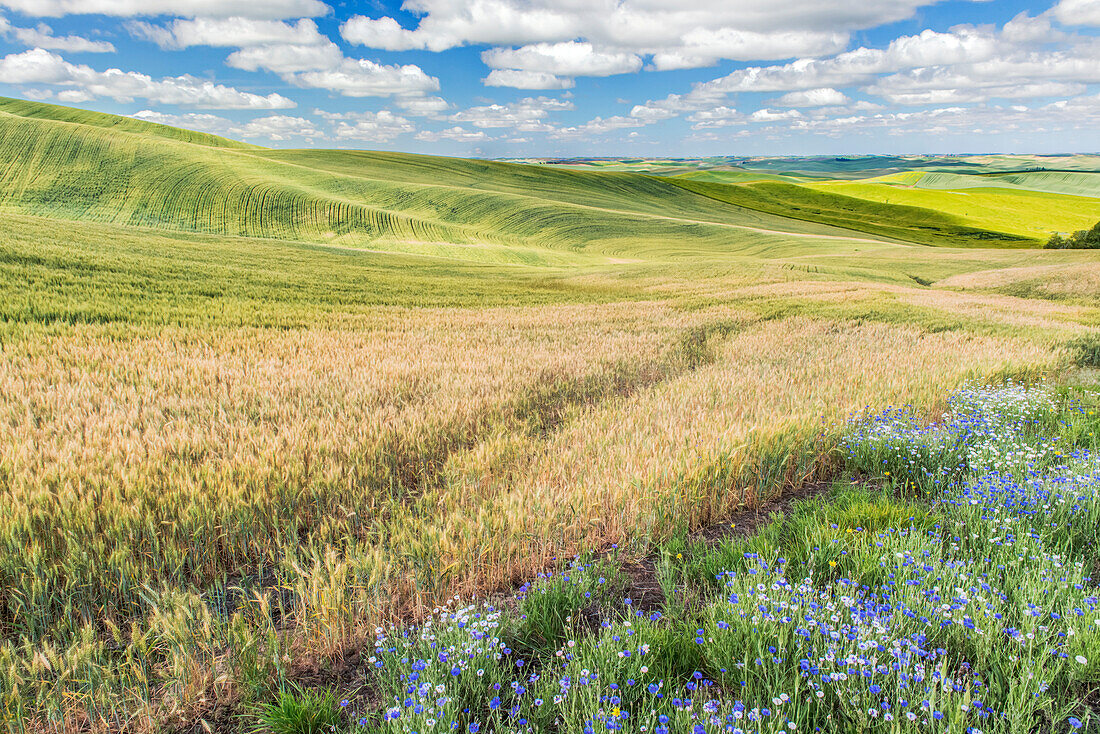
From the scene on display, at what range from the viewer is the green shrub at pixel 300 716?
2.07 m

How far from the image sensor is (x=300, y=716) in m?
2.06

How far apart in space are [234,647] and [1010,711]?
123 inches

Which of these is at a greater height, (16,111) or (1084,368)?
(16,111)

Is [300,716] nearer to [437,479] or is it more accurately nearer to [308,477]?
[308,477]

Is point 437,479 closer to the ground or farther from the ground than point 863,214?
closer to the ground

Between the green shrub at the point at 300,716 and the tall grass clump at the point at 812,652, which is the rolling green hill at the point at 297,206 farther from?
the green shrub at the point at 300,716

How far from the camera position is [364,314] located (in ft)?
40.9

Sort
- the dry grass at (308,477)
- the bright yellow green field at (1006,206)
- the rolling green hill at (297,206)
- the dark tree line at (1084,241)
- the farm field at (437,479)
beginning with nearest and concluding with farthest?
the farm field at (437,479) < the dry grass at (308,477) < the rolling green hill at (297,206) < the dark tree line at (1084,241) < the bright yellow green field at (1006,206)

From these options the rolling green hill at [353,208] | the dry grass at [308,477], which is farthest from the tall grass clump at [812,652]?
the rolling green hill at [353,208]

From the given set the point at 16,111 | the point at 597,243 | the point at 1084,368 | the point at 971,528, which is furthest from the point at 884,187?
the point at 16,111

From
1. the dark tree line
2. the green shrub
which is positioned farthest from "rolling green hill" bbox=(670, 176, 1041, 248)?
the green shrub

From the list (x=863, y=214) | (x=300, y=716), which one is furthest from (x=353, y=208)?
(x=863, y=214)

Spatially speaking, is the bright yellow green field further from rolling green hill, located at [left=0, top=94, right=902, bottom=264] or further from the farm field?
the farm field

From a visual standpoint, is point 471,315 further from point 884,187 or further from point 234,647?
point 884,187
